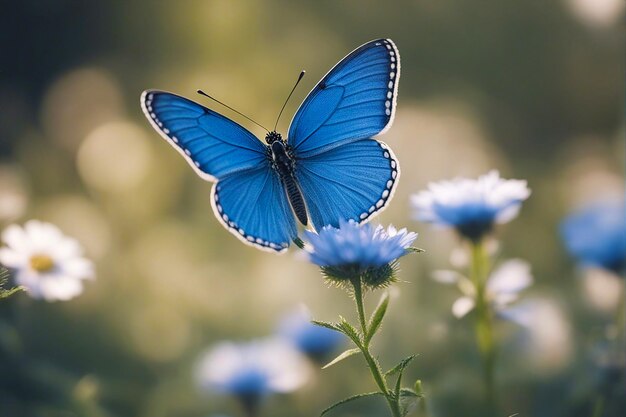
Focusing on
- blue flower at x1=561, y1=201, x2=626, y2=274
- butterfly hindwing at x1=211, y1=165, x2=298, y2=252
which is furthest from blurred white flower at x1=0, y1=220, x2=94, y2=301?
blue flower at x1=561, y1=201, x2=626, y2=274

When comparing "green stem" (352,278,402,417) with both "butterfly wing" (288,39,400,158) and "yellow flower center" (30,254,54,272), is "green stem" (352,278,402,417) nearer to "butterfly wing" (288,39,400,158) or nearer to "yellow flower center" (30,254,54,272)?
"butterfly wing" (288,39,400,158)

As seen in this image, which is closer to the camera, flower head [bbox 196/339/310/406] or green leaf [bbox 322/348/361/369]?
green leaf [bbox 322/348/361/369]

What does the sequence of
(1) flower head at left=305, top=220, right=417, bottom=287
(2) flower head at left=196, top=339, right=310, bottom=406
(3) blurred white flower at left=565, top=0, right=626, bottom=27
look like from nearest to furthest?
(1) flower head at left=305, top=220, right=417, bottom=287 < (2) flower head at left=196, top=339, right=310, bottom=406 < (3) blurred white flower at left=565, top=0, right=626, bottom=27

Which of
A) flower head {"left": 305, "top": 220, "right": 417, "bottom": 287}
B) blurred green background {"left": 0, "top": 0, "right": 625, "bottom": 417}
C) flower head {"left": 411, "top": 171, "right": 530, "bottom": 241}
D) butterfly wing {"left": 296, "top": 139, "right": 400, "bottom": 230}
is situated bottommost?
flower head {"left": 305, "top": 220, "right": 417, "bottom": 287}

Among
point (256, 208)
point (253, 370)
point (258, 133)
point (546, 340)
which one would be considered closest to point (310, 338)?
point (253, 370)

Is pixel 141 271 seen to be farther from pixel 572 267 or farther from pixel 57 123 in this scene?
pixel 572 267

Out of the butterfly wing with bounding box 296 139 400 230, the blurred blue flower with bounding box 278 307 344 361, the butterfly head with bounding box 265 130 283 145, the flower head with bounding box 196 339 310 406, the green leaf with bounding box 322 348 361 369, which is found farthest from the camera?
the blurred blue flower with bounding box 278 307 344 361

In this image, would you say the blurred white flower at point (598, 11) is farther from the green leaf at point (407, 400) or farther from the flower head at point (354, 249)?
the green leaf at point (407, 400)
